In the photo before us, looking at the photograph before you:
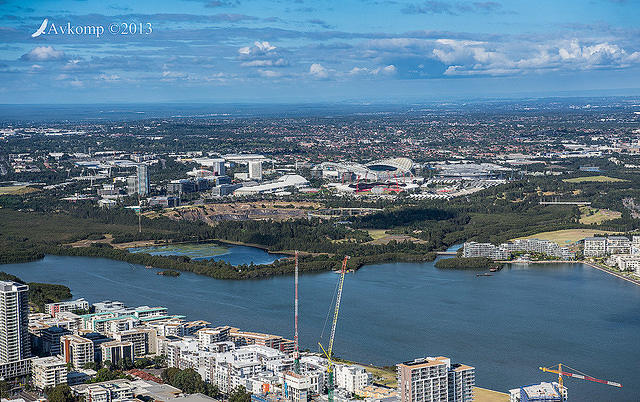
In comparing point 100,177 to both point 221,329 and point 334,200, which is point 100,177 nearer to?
point 334,200

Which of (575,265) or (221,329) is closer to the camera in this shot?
(221,329)

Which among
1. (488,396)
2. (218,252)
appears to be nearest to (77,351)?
(488,396)

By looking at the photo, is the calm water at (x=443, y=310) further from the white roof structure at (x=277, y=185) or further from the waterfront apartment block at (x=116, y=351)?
the white roof structure at (x=277, y=185)

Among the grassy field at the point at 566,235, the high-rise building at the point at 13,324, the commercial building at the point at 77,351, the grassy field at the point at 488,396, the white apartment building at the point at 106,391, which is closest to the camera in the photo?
the white apartment building at the point at 106,391

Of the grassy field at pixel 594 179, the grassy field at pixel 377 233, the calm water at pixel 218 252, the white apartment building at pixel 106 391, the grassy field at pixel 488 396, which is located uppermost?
the grassy field at pixel 594 179

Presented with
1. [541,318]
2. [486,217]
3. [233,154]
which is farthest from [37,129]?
[541,318]

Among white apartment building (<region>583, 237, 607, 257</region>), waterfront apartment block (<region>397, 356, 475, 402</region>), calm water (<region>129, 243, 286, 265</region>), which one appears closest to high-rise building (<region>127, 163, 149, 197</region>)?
calm water (<region>129, 243, 286, 265</region>)

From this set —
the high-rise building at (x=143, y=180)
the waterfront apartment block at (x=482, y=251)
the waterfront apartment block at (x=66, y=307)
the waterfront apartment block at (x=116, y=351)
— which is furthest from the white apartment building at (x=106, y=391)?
the high-rise building at (x=143, y=180)
